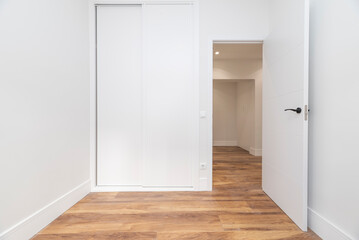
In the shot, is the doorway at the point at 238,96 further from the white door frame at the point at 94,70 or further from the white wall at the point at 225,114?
the white door frame at the point at 94,70

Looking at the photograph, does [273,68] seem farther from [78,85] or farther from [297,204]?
[78,85]

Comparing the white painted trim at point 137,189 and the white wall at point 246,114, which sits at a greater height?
the white wall at point 246,114

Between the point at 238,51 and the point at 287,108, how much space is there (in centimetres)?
264

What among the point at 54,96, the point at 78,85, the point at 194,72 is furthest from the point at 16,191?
the point at 194,72

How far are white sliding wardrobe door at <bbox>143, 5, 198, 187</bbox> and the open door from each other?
0.91 meters

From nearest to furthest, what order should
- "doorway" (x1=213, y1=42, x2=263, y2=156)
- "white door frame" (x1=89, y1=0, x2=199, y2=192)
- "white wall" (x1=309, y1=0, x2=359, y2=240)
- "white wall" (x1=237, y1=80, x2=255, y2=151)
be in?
"white wall" (x1=309, y1=0, x2=359, y2=240) < "white door frame" (x1=89, y1=0, x2=199, y2=192) < "doorway" (x1=213, y1=42, x2=263, y2=156) < "white wall" (x1=237, y1=80, x2=255, y2=151)

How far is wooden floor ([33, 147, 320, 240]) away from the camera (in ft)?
4.31

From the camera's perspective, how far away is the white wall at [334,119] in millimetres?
1090

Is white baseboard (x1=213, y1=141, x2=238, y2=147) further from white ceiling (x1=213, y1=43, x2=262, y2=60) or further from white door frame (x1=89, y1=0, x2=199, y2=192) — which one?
white door frame (x1=89, y1=0, x2=199, y2=192)

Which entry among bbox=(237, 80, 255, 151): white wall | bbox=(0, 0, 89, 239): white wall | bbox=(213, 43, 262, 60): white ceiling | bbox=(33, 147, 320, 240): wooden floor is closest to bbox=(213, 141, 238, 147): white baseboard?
bbox=(237, 80, 255, 151): white wall

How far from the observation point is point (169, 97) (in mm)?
Answer: 2123

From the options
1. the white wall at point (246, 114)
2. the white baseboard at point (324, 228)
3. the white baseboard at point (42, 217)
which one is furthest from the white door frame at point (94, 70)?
the white wall at point (246, 114)

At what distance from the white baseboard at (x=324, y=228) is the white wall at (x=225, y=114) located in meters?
4.47

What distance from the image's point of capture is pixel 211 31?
6.89 feet
